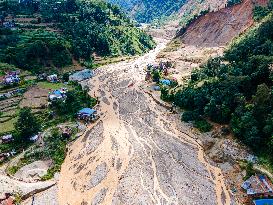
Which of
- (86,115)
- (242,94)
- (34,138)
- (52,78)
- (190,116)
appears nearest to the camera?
(34,138)

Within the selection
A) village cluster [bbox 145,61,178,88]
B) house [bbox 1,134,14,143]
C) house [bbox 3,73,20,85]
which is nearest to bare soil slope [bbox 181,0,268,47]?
village cluster [bbox 145,61,178,88]

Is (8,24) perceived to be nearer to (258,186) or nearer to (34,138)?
(34,138)

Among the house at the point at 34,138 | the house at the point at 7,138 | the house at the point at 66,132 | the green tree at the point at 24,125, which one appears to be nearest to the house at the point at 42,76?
the house at the point at 66,132

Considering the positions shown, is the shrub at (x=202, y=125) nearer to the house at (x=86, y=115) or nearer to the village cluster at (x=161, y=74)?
the house at (x=86, y=115)

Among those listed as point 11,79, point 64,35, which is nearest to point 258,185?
point 11,79

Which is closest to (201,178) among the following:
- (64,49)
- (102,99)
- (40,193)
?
(40,193)

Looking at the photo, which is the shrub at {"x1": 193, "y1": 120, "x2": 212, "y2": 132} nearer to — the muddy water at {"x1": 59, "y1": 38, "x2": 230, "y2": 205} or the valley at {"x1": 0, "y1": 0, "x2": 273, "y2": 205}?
the valley at {"x1": 0, "y1": 0, "x2": 273, "y2": 205}

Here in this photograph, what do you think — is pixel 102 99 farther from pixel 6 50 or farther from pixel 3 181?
pixel 3 181
